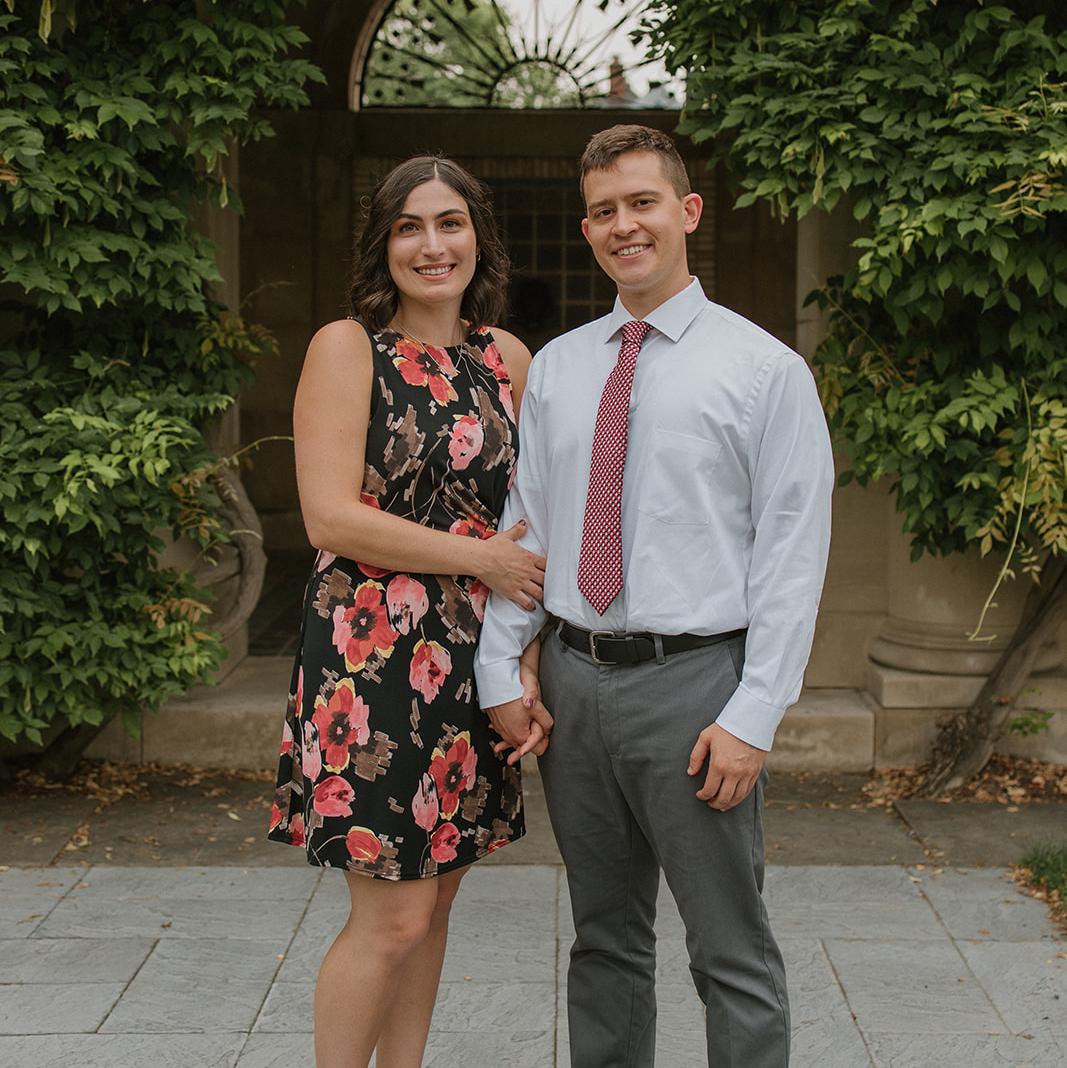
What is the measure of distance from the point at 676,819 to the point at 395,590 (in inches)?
26.1

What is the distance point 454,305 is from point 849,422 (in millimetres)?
2656

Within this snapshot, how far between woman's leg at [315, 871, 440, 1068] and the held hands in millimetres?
340

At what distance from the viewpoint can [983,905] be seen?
4.17 metres

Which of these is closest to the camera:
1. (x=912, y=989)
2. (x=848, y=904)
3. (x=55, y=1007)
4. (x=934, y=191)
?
(x=55, y=1007)

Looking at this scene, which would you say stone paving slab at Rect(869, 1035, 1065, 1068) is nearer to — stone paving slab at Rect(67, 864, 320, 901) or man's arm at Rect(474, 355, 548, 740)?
man's arm at Rect(474, 355, 548, 740)

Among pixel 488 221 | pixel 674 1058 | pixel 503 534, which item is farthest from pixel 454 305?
pixel 674 1058

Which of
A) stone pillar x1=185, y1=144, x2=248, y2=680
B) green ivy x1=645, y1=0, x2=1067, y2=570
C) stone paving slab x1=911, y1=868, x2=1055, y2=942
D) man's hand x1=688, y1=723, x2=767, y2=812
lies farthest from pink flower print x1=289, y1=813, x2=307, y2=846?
green ivy x1=645, y1=0, x2=1067, y2=570

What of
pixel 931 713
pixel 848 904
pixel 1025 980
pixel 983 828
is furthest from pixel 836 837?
pixel 1025 980

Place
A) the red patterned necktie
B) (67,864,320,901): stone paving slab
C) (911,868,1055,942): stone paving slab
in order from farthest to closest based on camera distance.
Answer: (67,864,320,901): stone paving slab < (911,868,1055,942): stone paving slab < the red patterned necktie

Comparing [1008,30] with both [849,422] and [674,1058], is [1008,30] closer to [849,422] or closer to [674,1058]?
[849,422]

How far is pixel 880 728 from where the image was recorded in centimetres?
548

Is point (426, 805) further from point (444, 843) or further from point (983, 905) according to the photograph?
point (983, 905)

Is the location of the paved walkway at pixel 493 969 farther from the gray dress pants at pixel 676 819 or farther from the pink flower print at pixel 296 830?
the gray dress pants at pixel 676 819

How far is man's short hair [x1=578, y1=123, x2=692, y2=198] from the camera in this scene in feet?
7.91
